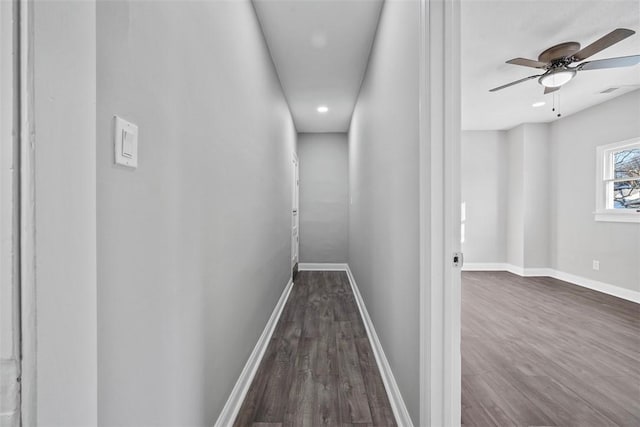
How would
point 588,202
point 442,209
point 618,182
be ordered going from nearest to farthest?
1. point 442,209
2. point 618,182
3. point 588,202

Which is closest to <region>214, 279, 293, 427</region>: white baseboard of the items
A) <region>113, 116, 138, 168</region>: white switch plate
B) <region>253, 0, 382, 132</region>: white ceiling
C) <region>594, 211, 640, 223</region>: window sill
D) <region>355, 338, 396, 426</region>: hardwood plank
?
<region>355, 338, 396, 426</region>: hardwood plank

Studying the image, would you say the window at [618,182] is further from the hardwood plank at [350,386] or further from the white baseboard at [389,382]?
the hardwood plank at [350,386]

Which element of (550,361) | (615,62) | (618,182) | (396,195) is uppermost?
(615,62)

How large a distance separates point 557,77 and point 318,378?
338 cm

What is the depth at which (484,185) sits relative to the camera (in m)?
5.32

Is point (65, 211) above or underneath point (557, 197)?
underneath

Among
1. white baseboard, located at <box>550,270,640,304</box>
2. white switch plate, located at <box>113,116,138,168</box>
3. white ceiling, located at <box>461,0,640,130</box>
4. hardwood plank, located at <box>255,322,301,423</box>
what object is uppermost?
white ceiling, located at <box>461,0,640,130</box>

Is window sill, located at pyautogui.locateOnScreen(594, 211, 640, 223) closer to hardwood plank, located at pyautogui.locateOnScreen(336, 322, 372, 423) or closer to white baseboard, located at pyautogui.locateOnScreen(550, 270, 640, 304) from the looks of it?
white baseboard, located at pyautogui.locateOnScreen(550, 270, 640, 304)

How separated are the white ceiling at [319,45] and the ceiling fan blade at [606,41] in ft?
5.25

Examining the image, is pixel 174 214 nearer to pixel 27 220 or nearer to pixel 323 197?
pixel 27 220

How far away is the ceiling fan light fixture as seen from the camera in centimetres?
265

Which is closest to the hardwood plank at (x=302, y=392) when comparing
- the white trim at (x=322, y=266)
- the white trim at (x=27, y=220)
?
the white trim at (x=27, y=220)

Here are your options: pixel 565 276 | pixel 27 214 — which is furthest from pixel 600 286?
pixel 27 214

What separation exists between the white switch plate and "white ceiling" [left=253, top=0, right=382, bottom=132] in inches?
72.4
